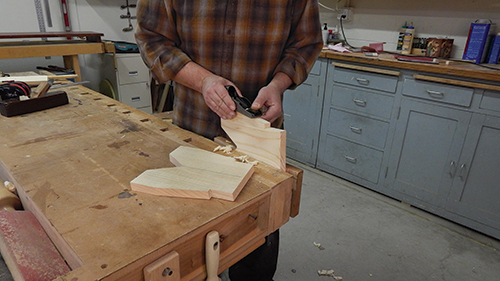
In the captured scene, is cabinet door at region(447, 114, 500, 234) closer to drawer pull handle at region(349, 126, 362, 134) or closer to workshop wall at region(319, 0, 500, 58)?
drawer pull handle at region(349, 126, 362, 134)

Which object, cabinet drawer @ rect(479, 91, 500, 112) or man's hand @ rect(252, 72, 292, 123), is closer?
man's hand @ rect(252, 72, 292, 123)

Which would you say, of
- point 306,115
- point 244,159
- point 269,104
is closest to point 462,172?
point 306,115

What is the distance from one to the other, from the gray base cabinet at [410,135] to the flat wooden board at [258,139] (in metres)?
1.48

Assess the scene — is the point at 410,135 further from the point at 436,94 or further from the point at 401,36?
the point at 401,36

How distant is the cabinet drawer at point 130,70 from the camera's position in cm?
281

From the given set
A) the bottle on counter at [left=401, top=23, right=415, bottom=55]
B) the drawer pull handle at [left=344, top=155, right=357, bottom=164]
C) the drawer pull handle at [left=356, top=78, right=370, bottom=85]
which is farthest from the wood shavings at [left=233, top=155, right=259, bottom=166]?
the bottle on counter at [left=401, top=23, right=415, bottom=55]

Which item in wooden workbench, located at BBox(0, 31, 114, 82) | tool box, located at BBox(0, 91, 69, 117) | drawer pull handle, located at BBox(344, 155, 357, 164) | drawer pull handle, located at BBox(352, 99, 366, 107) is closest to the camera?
tool box, located at BBox(0, 91, 69, 117)

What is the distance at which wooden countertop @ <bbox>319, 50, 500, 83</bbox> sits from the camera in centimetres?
166

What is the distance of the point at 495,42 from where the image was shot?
1927mm

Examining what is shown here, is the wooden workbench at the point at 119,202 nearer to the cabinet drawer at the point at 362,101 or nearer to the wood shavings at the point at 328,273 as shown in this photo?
the wood shavings at the point at 328,273

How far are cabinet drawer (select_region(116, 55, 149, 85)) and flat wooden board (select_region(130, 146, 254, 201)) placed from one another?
2312 millimetres

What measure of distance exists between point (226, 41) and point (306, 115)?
1.61 metres

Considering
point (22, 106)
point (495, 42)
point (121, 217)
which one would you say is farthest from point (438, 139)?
point (22, 106)

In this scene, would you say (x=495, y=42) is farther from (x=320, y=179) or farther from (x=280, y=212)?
(x=280, y=212)
